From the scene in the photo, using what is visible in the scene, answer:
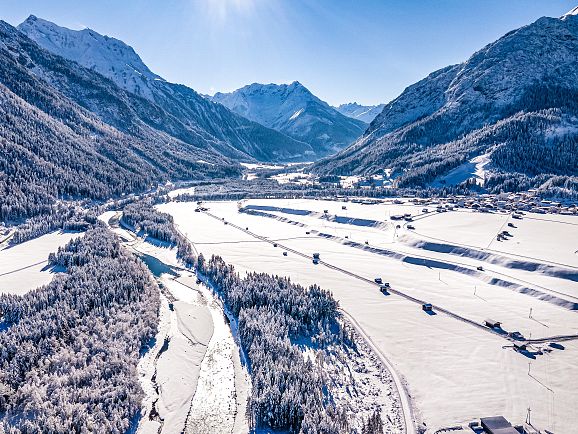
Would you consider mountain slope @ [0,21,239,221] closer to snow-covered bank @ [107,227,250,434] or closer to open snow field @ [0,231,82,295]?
open snow field @ [0,231,82,295]

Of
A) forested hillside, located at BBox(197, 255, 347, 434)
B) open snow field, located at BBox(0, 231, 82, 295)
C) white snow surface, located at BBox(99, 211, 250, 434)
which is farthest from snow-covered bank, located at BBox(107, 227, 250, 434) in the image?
open snow field, located at BBox(0, 231, 82, 295)

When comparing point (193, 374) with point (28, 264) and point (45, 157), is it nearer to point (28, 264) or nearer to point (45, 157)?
point (28, 264)

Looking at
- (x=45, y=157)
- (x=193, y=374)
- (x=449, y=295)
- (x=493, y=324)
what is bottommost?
(x=193, y=374)

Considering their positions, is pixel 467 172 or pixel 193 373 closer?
pixel 193 373

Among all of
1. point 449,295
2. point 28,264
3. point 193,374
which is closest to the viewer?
point 193,374

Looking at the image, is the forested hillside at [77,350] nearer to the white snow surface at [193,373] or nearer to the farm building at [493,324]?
the white snow surface at [193,373]

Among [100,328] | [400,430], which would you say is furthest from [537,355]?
[100,328]

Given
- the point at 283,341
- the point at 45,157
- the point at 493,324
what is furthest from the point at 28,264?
the point at 45,157

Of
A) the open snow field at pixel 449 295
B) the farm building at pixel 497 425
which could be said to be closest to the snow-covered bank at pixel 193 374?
the open snow field at pixel 449 295
